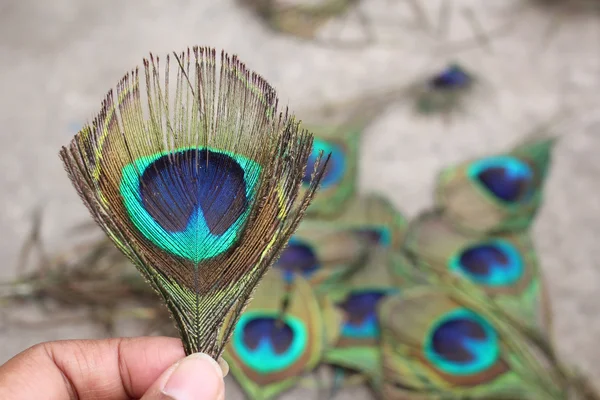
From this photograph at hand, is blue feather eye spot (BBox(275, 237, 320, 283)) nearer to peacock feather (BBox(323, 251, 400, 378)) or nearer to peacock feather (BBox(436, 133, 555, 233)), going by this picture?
peacock feather (BBox(323, 251, 400, 378))

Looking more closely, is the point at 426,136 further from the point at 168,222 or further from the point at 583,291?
the point at 168,222

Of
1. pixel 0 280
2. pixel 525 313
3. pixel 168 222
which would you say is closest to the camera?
pixel 168 222

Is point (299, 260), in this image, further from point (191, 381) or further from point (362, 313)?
point (191, 381)

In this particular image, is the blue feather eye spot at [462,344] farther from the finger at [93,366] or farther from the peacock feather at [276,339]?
the finger at [93,366]

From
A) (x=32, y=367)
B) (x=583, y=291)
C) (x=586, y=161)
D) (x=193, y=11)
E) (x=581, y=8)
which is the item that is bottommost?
(x=583, y=291)

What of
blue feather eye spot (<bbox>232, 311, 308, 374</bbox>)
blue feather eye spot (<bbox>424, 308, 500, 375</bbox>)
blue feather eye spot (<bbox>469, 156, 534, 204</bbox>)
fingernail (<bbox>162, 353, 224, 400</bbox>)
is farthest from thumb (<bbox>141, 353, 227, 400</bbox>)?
blue feather eye spot (<bbox>469, 156, 534, 204</bbox>)

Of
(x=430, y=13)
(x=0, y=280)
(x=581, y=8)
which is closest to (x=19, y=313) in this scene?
(x=0, y=280)

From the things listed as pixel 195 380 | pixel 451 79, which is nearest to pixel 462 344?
pixel 195 380
